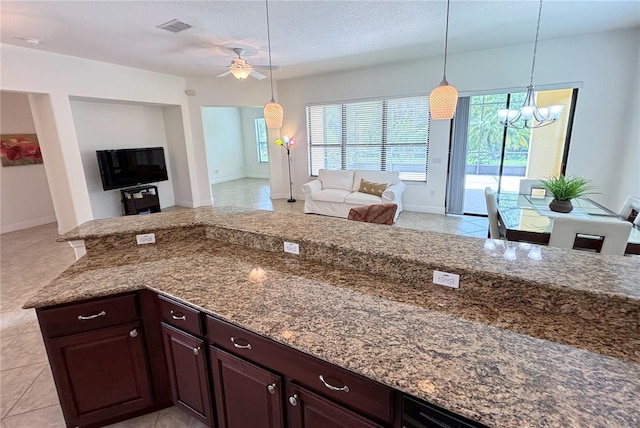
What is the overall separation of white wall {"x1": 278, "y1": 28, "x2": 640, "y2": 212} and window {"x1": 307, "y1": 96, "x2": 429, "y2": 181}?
257 millimetres

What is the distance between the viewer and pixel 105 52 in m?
4.38

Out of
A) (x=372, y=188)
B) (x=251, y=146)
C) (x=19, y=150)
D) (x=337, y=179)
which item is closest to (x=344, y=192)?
(x=337, y=179)

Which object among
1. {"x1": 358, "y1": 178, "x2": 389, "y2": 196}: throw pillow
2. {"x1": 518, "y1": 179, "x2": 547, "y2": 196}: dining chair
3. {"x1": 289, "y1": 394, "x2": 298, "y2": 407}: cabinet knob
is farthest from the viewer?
{"x1": 358, "y1": 178, "x2": 389, "y2": 196}: throw pillow

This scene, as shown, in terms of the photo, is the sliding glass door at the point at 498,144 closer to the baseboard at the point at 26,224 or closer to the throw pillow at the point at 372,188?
the throw pillow at the point at 372,188

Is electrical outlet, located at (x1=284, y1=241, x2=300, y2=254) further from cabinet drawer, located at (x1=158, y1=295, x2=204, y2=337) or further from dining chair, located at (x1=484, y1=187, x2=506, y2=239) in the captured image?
dining chair, located at (x1=484, y1=187, x2=506, y2=239)

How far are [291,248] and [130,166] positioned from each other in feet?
17.8

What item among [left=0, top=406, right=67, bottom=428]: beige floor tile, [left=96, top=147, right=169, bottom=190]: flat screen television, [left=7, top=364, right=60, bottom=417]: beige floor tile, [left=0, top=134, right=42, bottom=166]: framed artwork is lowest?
[left=0, top=406, right=67, bottom=428]: beige floor tile

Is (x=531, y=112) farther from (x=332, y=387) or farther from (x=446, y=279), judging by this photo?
(x=332, y=387)

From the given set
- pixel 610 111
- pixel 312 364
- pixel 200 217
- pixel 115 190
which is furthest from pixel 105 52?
pixel 610 111

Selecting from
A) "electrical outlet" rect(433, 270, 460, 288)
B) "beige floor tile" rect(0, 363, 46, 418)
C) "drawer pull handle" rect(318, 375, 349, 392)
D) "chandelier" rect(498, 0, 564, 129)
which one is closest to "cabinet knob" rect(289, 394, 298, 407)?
"drawer pull handle" rect(318, 375, 349, 392)

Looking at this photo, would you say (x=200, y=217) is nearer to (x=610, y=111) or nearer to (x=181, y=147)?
(x=181, y=147)

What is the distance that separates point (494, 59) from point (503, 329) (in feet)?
17.6

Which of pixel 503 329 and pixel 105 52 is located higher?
pixel 105 52

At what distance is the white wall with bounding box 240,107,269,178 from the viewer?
1113 centimetres
